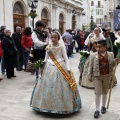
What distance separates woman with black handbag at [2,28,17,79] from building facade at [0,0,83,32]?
→ 8.46 metres

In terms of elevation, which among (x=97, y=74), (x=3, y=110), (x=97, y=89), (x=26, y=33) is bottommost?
(x=3, y=110)

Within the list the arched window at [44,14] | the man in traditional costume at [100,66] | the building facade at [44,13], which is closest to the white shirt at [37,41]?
the man in traditional costume at [100,66]

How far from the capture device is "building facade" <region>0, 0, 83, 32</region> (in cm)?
1634

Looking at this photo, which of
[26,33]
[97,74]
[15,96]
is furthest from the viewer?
[26,33]

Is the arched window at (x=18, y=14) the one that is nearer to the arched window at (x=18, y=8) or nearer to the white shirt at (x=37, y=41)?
the arched window at (x=18, y=8)

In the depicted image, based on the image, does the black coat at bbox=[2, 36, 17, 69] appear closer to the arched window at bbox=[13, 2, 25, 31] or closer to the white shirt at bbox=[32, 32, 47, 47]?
the white shirt at bbox=[32, 32, 47, 47]

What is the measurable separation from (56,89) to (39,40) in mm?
2470

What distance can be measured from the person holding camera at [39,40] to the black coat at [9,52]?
3.56 ft

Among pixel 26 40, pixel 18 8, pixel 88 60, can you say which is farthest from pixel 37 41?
pixel 18 8

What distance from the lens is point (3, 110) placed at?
15.8ft

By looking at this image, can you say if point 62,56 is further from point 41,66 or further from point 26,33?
point 26,33

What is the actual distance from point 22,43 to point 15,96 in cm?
343

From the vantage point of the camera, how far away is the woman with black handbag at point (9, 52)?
759 centimetres

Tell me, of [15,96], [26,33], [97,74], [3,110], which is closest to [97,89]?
[97,74]
